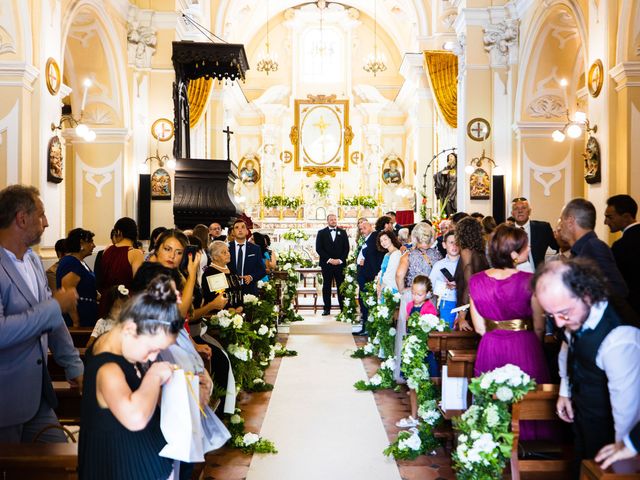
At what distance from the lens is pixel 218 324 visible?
556 cm

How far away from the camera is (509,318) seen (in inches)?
156

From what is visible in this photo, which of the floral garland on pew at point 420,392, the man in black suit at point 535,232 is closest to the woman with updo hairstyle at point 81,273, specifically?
the floral garland on pew at point 420,392

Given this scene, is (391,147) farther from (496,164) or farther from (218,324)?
(218,324)

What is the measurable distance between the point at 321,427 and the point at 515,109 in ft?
28.7

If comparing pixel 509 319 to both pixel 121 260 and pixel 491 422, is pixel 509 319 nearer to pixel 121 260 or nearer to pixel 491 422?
pixel 491 422

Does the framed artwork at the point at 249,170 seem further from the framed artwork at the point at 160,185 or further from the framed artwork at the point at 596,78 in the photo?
the framed artwork at the point at 596,78

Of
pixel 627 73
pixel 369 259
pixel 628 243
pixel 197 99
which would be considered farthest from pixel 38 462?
pixel 197 99

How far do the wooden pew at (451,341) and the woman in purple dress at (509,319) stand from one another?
76 cm

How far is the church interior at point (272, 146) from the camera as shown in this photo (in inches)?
298

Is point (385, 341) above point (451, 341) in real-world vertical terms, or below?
below

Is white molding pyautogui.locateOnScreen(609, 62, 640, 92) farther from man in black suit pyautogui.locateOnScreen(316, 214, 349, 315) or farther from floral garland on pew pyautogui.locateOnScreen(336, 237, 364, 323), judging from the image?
man in black suit pyautogui.locateOnScreen(316, 214, 349, 315)

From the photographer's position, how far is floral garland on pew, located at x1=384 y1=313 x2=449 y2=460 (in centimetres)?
479

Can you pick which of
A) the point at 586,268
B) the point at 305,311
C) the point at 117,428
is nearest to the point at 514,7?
the point at 305,311

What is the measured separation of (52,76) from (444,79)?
408 inches
